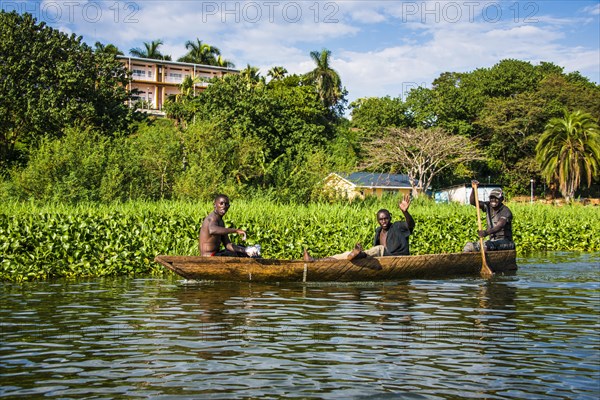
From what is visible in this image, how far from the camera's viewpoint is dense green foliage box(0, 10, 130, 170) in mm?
32625

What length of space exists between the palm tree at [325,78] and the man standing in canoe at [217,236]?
52381 millimetres

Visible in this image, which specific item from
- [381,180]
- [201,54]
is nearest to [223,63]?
[201,54]

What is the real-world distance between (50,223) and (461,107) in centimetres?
4805

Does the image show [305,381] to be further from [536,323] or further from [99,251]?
[99,251]

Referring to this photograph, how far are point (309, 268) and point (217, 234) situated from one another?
5.87ft

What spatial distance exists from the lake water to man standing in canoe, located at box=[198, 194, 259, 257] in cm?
65

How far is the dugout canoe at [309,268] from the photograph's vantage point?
470 inches

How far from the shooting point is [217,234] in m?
12.3

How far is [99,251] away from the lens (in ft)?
48.2

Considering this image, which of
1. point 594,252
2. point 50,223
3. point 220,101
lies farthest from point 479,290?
point 220,101

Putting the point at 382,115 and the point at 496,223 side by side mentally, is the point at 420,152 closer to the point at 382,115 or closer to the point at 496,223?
the point at 382,115

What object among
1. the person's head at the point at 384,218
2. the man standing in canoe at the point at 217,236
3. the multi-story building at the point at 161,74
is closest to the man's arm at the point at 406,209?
the person's head at the point at 384,218

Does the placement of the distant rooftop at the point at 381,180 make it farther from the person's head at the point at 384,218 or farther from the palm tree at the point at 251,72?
the person's head at the point at 384,218

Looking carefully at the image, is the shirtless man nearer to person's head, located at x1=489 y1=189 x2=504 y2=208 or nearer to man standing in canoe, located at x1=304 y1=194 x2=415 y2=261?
man standing in canoe, located at x1=304 y1=194 x2=415 y2=261
